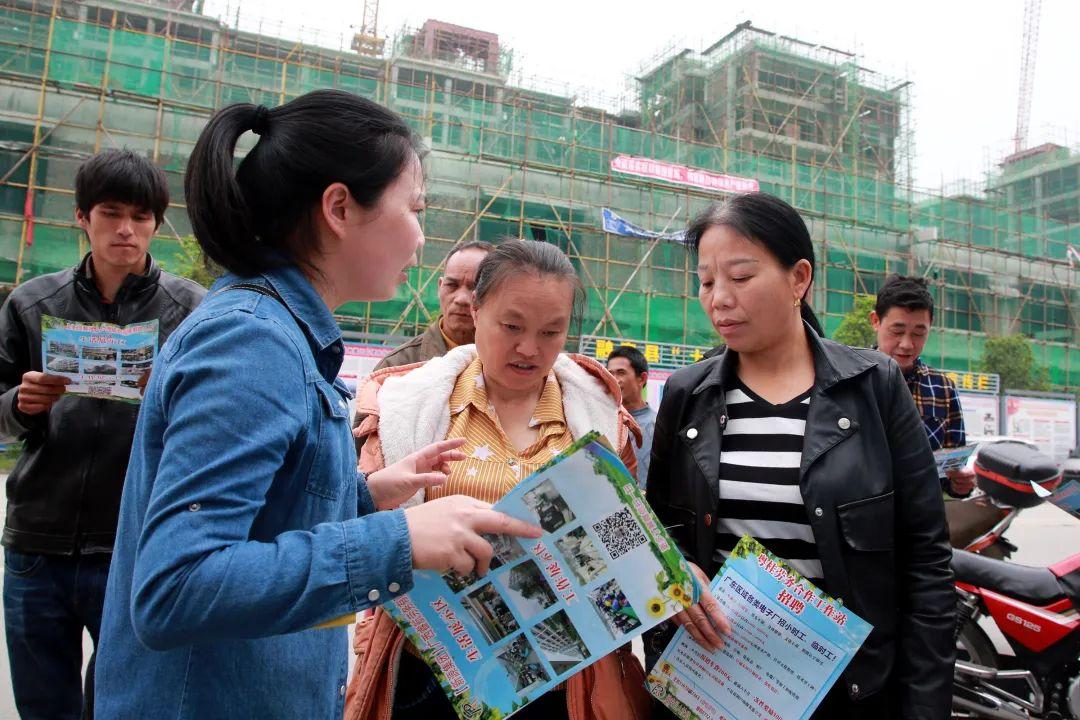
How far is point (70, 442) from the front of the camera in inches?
67.2

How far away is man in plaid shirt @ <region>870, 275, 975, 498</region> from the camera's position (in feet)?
8.62

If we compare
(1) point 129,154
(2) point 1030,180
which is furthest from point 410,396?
(2) point 1030,180

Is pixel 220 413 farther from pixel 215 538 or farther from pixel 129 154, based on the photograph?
pixel 129 154

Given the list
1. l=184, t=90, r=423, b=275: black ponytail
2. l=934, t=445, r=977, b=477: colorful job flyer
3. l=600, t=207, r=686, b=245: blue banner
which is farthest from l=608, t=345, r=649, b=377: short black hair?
l=600, t=207, r=686, b=245: blue banner

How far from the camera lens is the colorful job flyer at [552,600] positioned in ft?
3.10

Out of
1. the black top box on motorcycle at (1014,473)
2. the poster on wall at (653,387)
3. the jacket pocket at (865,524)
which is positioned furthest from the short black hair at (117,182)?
the poster on wall at (653,387)

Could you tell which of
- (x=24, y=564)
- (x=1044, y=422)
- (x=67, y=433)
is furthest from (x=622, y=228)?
(x=24, y=564)

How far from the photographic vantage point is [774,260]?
1.37 m

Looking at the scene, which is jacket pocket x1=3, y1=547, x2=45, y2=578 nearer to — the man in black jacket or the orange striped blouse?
the man in black jacket

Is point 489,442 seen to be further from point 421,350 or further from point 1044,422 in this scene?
point 1044,422

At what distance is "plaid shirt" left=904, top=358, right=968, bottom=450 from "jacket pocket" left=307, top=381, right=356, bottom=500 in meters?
2.42

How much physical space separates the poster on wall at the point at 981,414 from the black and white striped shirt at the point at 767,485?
13.0m

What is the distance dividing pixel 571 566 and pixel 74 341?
4.13 ft

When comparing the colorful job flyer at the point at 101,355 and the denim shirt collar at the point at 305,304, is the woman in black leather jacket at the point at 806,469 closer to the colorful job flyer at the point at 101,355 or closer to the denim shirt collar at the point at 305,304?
the denim shirt collar at the point at 305,304
